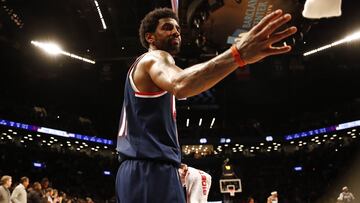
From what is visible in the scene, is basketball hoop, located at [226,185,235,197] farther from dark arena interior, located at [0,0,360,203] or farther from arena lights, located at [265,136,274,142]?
arena lights, located at [265,136,274,142]

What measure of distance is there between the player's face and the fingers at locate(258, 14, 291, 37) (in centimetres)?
71

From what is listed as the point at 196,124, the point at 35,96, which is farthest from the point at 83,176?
the point at 196,124

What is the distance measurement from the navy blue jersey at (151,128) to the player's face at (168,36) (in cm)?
27

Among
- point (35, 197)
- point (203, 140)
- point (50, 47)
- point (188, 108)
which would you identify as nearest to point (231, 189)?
point (35, 197)

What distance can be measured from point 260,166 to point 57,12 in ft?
61.5

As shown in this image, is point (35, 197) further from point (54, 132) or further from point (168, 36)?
point (54, 132)

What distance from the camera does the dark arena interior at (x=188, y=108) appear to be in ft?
51.6

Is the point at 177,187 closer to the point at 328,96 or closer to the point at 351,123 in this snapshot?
the point at 351,123

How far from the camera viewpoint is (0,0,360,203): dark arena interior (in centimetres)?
1572

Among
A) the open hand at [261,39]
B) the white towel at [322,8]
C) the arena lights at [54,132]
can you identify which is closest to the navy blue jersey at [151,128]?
the open hand at [261,39]

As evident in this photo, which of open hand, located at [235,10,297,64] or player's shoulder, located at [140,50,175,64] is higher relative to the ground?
player's shoulder, located at [140,50,175,64]

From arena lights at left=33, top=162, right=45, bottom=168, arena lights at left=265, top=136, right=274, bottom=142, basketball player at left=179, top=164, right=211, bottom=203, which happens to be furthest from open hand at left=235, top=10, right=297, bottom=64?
arena lights at left=265, top=136, right=274, bottom=142

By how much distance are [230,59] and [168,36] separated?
69 cm

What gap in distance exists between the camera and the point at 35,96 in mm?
24484
